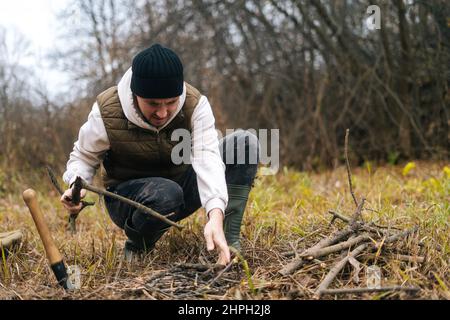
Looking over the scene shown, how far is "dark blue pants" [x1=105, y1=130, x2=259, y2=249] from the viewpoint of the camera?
229 centimetres

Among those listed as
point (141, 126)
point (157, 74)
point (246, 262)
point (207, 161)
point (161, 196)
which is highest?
point (157, 74)

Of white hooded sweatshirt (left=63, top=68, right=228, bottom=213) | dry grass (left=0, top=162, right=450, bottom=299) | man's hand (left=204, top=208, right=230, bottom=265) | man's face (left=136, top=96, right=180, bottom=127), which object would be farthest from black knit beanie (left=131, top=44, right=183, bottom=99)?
dry grass (left=0, top=162, right=450, bottom=299)

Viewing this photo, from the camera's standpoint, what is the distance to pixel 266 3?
660 cm

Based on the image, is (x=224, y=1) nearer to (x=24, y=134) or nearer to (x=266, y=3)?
(x=266, y=3)

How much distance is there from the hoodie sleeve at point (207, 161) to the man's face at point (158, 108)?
6.1 inches

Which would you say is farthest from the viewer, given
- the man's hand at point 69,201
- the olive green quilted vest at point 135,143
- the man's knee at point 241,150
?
the man's knee at point 241,150

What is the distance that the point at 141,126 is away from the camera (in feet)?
7.73

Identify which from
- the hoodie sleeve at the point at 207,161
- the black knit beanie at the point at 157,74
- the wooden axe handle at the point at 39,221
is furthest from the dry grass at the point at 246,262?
the black knit beanie at the point at 157,74

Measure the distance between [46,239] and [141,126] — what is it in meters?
0.70

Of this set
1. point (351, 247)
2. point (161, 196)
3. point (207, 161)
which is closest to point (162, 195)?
point (161, 196)

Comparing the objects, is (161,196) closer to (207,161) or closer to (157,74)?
(207,161)

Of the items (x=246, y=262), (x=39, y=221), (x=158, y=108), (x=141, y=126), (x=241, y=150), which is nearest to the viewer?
(x=39, y=221)

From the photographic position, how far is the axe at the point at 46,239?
184 centimetres

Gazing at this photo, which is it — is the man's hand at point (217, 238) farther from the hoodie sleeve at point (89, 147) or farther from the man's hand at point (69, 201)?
the hoodie sleeve at point (89, 147)
